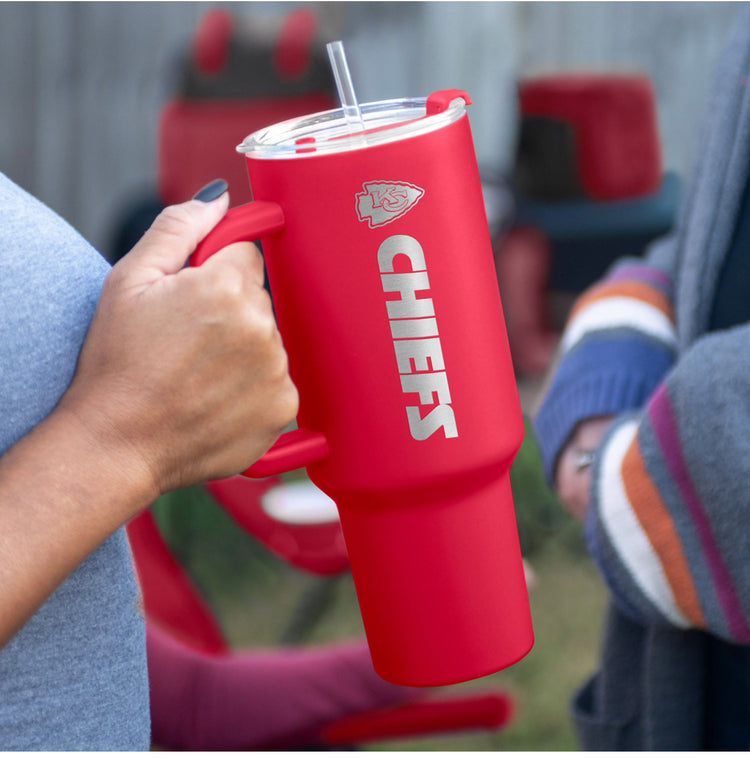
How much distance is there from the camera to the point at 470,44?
12.5ft

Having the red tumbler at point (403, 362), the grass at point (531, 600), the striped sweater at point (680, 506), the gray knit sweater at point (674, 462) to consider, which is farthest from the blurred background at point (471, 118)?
the red tumbler at point (403, 362)

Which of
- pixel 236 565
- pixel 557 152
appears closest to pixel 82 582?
pixel 236 565

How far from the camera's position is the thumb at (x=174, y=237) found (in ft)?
1.83

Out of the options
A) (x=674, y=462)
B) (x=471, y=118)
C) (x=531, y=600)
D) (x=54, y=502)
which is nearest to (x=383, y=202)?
(x=54, y=502)

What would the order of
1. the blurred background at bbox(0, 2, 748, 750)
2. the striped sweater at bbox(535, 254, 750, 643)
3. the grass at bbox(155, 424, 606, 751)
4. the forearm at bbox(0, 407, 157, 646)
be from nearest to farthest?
1. the forearm at bbox(0, 407, 157, 646)
2. the striped sweater at bbox(535, 254, 750, 643)
3. the grass at bbox(155, 424, 606, 751)
4. the blurred background at bbox(0, 2, 748, 750)

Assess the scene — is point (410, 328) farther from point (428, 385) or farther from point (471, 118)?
point (471, 118)

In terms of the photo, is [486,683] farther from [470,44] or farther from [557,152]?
[470,44]

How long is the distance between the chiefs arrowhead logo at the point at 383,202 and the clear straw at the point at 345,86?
0.07 meters

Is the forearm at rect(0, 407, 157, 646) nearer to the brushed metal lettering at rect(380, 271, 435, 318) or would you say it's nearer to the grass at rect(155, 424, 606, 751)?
the brushed metal lettering at rect(380, 271, 435, 318)

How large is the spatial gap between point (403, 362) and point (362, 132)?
0.43ft

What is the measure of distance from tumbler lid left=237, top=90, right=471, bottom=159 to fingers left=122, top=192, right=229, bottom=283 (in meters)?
0.04

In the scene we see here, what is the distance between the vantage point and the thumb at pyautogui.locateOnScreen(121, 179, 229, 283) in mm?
557

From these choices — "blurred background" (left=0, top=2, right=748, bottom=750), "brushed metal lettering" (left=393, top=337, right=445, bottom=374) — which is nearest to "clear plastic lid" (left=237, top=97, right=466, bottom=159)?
"brushed metal lettering" (left=393, top=337, right=445, bottom=374)

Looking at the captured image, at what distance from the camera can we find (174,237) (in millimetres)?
568
